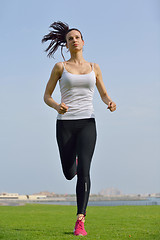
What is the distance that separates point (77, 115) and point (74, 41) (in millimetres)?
1056

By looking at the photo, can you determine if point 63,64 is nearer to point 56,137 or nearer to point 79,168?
point 56,137

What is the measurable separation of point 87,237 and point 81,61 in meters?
2.29

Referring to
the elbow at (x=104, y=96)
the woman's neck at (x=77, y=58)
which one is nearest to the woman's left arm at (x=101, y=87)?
the elbow at (x=104, y=96)

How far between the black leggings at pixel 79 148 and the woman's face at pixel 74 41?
1028mm

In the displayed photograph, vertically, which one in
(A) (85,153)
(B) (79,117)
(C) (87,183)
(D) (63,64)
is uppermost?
(D) (63,64)

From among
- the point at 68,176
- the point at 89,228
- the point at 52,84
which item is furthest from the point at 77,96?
the point at 89,228

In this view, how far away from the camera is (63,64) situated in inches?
182

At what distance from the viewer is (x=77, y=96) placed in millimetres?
4418

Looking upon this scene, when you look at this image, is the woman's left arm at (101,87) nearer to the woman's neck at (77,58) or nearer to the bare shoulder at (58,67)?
the woman's neck at (77,58)

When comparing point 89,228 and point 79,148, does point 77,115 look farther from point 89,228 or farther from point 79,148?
point 89,228

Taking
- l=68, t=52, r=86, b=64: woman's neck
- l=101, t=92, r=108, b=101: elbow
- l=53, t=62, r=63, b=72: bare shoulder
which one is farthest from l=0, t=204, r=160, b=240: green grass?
l=68, t=52, r=86, b=64: woman's neck

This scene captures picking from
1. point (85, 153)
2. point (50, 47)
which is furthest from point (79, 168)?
point (50, 47)

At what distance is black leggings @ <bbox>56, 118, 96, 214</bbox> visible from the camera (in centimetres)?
427

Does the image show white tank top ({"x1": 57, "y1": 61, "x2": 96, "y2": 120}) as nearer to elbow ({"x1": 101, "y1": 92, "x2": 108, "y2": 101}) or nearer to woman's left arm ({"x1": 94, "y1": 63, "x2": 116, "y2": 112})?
woman's left arm ({"x1": 94, "y1": 63, "x2": 116, "y2": 112})
